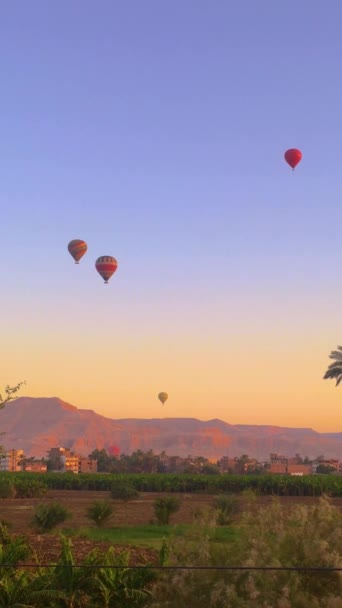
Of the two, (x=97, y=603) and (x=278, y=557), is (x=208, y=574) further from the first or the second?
(x=97, y=603)

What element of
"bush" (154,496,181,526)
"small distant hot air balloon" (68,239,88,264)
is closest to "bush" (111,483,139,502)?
"bush" (154,496,181,526)

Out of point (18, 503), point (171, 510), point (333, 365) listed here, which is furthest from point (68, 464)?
point (171, 510)

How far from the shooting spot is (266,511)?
12.8 meters

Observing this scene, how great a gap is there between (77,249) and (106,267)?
296 cm

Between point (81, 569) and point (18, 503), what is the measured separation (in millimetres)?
38953

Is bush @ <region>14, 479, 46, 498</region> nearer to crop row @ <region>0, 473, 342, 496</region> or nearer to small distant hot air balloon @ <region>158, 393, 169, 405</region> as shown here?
crop row @ <region>0, 473, 342, 496</region>

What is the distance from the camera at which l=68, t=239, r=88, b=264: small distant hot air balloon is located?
6950cm

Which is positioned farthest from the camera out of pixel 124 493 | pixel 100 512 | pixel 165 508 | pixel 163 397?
pixel 163 397

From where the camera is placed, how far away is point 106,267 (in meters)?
69.6

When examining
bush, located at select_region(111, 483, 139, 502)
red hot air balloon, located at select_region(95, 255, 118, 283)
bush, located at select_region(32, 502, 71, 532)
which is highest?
red hot air balloon, located at select_region(95, 255, 118, 283)

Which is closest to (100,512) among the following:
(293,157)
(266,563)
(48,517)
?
(48,517)

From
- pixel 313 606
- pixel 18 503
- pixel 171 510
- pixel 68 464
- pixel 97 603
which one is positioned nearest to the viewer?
pixel 313 606

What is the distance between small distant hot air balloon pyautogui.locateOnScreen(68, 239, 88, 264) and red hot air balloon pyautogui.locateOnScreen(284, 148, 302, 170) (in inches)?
804

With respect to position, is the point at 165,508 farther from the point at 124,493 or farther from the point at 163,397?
the point at 163,397
